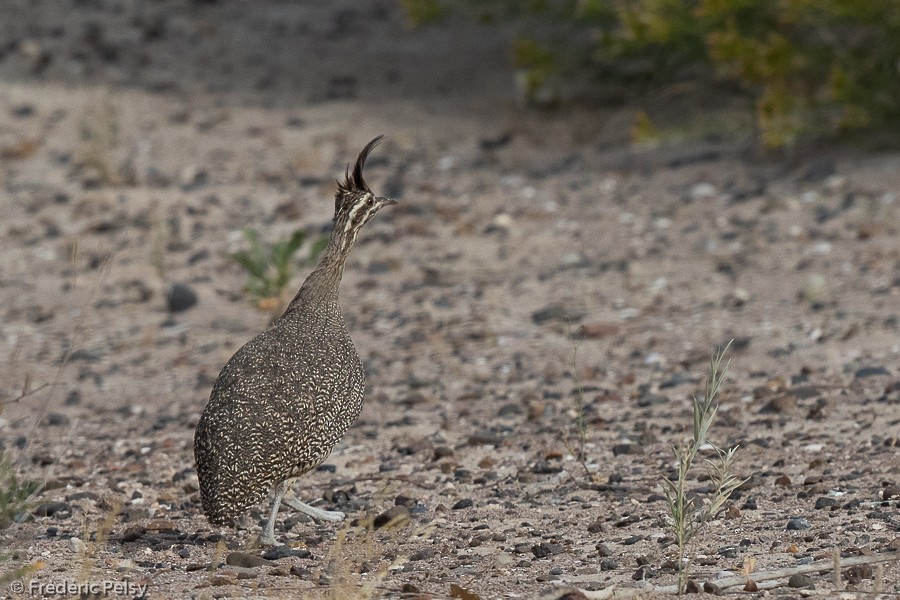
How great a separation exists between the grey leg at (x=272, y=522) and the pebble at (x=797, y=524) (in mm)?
1958

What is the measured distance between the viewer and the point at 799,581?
4395 millimetres

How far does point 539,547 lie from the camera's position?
5047mm

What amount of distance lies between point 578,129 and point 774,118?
266 centimetres

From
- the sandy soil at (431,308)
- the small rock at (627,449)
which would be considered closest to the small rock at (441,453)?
the sandy soil at (431,308)

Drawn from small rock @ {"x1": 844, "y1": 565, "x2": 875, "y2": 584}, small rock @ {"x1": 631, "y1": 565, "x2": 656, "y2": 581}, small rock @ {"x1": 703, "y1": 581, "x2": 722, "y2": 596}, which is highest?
small rock @ {"x1": 703, "y1": 581, "x2": 722, "y2": 596}

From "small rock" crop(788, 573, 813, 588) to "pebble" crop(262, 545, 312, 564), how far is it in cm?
180

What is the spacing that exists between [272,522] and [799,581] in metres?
2.05

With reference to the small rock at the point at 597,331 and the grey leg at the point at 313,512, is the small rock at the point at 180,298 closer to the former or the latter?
the small rock at the point at 597,331

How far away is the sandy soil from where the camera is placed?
204 inches

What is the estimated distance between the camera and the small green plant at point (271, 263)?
9.01 meters

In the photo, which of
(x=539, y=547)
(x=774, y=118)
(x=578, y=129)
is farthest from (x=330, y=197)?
(x=539, y=547)

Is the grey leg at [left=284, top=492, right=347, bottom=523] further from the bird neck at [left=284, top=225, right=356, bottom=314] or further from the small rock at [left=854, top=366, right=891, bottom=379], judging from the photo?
the small rock at [left=854, top=366, right=891, bottom=379]

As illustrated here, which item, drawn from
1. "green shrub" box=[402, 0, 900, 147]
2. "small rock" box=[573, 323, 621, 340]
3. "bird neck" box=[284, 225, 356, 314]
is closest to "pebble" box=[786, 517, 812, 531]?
"bird neck" box=[284, 225, 356, 314]

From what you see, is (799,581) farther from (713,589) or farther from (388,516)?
(388,516)
